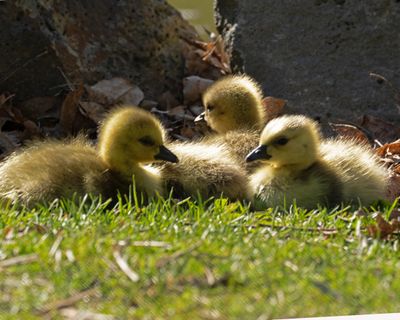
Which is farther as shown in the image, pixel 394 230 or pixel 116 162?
pixel 116 162

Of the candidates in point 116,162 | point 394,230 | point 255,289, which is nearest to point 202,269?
point 255,289

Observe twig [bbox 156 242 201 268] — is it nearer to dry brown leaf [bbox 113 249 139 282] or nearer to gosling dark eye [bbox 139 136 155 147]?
dry brown leaf [bbox 113 249 139 282]

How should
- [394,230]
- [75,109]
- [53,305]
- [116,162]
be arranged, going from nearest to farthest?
[53,305] → [394,230] → [116,162] → [75,109]

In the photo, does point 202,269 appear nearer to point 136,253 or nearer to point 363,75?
point 136,253

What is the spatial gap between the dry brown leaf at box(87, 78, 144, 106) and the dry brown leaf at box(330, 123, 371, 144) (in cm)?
133

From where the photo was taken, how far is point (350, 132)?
6.20m

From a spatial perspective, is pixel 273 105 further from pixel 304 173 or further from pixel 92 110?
pixel 304 173

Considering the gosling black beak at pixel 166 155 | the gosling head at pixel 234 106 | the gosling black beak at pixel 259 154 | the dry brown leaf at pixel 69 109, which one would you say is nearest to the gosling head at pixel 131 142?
the gosling black beak at pixel 166 155

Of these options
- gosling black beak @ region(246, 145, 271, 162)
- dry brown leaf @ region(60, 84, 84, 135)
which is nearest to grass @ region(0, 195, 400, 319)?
gosling black beak @ region(246, 145, 271, 162)

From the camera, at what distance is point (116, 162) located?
16.0ft

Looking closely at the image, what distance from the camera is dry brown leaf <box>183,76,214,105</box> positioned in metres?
7.01

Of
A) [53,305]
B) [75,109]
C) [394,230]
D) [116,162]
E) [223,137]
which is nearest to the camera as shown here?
[53,305]

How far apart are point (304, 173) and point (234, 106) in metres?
1.00

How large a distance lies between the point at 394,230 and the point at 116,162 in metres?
1.47
